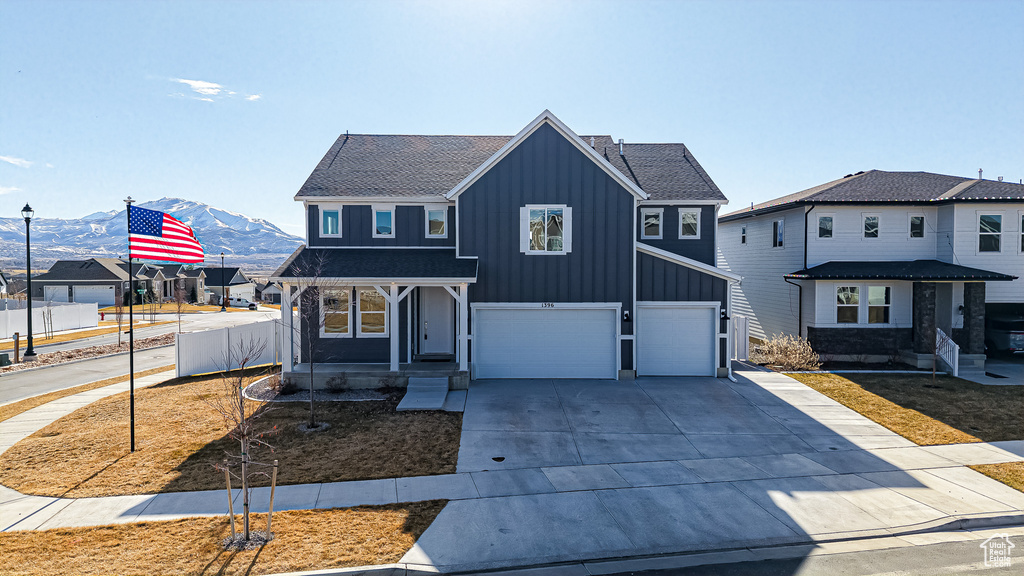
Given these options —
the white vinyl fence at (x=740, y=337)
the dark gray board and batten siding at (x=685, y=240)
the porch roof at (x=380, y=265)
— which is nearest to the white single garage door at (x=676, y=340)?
the dark gray board and batten siding at (x=685, y=240)

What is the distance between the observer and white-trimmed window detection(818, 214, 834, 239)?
68.5ft

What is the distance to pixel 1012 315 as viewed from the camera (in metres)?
21.7

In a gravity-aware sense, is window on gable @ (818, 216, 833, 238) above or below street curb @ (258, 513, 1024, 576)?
above

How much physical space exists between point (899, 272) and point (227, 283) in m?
76.3

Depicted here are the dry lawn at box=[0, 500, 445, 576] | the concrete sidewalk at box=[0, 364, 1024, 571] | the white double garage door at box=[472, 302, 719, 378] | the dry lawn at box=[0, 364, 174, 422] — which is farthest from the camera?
the white double garage door at box=[472, 302, 719, 378]

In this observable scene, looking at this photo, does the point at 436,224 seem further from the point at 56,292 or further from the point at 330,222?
the point at 56,292

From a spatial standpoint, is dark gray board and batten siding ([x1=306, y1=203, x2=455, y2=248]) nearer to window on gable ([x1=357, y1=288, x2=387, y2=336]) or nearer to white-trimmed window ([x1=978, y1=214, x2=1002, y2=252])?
window on gable ([x1=357, y1=288, x2=387, y2=336])

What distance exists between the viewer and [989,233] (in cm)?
2038

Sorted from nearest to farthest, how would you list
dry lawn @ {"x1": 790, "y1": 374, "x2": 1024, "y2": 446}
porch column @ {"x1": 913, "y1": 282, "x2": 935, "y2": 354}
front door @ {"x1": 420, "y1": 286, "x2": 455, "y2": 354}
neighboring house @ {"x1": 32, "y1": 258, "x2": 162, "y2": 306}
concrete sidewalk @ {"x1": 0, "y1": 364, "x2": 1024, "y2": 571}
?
concrete sidewalk @ {"x1": 0, "y1": 364, "x2": 1024, "y2": 571}, dry lawn @ {"x1": 790, "y1": 374, "x2": 1024, "y2": 446}, front door @ {"x1": 420, "y1": 286, "x2": 455, "y2": 354}, porch column @ {"x1": 913, "y1": 282, "x2": 935, "y2": 354}, neighboring house @ {"x1": 32, "y1": 258, "x2": 162, "y2": 306}

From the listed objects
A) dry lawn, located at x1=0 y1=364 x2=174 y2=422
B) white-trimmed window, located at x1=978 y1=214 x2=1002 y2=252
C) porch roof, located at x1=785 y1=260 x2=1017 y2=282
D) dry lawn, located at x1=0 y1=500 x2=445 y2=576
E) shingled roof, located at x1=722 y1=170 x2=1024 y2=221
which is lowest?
dry lawn, located at x1=0 y1=500 x2=445 y2=576

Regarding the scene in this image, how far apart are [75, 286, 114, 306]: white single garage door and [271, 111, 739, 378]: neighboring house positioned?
5589 cm

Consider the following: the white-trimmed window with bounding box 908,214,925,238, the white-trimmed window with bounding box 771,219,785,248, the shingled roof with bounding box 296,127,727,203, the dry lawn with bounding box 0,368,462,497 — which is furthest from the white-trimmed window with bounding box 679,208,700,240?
the dry lawn with bounding box 0,368,462,497

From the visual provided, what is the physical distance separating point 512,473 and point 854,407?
10.4 m

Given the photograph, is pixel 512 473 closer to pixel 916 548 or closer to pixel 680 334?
pixel 916 548
